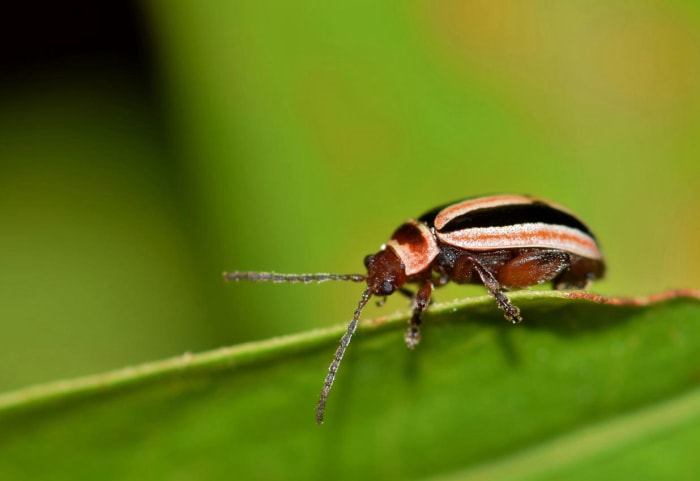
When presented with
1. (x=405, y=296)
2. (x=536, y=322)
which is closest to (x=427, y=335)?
(x=536, y=322)

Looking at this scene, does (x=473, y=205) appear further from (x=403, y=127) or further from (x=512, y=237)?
(x=403, y=127)

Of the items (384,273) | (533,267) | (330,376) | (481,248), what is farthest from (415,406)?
(533,267)

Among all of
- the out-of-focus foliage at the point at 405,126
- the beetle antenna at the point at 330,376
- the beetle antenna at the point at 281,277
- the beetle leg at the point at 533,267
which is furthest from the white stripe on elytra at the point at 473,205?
the beetle antenna at the point at 330,376

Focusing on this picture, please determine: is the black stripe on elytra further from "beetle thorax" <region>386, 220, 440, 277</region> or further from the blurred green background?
the blurred green background

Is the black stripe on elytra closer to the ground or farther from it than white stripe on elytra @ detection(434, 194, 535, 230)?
closer to the ground

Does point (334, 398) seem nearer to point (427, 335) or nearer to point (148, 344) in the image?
point (427, 335)

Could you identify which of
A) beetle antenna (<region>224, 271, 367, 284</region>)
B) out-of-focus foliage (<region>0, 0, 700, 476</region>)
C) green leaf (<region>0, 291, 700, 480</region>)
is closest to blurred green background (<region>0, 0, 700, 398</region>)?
out-of-focus foliage (<region>0, 0, 700, 476</region>)
